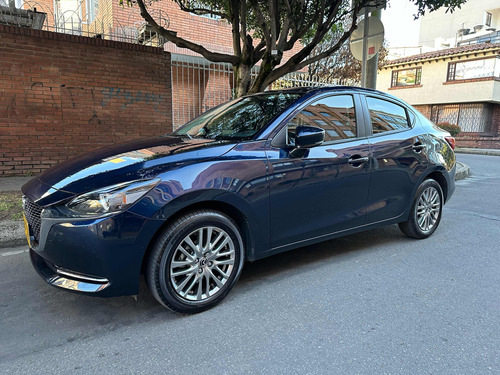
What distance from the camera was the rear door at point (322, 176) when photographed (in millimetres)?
3074

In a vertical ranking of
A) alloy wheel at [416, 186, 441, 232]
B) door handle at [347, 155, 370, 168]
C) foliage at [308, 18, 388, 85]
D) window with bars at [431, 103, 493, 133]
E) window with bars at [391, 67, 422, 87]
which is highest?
window with bars at [391, 67, 422, 87]

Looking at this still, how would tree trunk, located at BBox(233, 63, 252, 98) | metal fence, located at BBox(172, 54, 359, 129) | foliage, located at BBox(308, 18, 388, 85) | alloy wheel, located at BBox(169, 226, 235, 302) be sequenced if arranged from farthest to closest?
1. foliage, located at BBox(308, 18, 388, 85)
2. metal fence, located at BBox(172, 54, 359, 129)
3. tree trunk, located at BBox(233, 63, 252, 98)
4. alloy wheel, located at BBox(169, 226, 235, 302)

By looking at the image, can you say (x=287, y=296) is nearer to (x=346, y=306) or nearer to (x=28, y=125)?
(x=346, y=306)

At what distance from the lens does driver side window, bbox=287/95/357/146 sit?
3352 mm

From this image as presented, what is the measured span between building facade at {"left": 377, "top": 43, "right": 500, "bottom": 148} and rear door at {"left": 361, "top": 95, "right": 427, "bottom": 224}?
70.3 feet

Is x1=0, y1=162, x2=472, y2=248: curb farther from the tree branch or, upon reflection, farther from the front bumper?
the tree branch

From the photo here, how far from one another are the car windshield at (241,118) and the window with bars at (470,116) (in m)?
25.2

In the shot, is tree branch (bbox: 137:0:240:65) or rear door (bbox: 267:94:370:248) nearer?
rear door (bbox: 267:94:370:248)

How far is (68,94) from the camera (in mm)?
7004

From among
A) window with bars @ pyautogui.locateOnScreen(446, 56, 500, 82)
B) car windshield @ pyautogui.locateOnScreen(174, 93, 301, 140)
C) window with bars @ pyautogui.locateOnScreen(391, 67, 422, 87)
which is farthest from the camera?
window with bars @ pyautogui.locateOnScreen(391, 67, 422, 87)

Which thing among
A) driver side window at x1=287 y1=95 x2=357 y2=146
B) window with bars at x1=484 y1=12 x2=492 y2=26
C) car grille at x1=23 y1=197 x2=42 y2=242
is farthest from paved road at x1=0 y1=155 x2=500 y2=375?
window with bars at x1=484 y1=12 x2=492 y2=26

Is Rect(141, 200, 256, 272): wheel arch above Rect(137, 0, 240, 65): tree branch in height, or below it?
below

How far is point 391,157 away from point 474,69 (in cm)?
2494

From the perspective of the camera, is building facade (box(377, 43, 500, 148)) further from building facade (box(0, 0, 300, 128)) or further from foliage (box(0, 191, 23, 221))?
foliage (box(0, 191, 23, 221))
